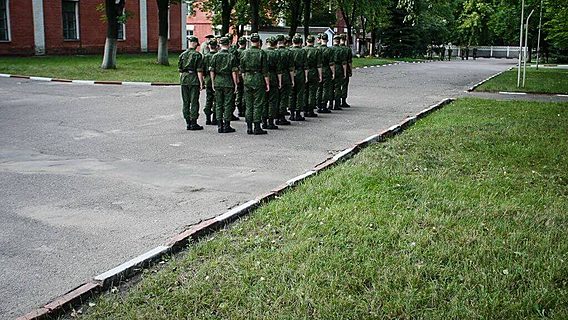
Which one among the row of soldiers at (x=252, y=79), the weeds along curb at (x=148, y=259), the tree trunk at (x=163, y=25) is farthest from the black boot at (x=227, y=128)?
the tree trunk at (x=163, y=25)

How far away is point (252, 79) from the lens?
40.5 ft

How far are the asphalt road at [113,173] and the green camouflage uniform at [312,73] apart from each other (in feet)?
1.67

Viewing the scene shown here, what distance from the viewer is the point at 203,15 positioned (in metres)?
62.5

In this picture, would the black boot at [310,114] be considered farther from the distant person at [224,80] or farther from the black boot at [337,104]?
the distant person at [224,80]

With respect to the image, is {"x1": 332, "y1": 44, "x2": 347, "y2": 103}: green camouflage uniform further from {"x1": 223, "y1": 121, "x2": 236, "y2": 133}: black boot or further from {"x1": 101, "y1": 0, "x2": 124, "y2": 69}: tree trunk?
{"x1": 101, "y1": 0, "x2": 124, "y2": 69}: tree trunk

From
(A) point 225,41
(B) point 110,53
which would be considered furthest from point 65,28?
(A) point 225,41

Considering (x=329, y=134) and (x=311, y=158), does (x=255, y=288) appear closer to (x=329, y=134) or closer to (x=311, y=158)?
(x=311, y=158)

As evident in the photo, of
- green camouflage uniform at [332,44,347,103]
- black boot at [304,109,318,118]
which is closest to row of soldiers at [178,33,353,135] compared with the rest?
black boot at [304,109,318,118]

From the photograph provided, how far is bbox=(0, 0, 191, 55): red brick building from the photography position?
35.4m

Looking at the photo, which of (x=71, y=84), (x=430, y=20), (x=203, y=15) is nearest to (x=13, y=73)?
(x=71, y=84)

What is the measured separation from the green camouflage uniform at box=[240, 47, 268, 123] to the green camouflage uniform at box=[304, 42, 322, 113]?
223cm

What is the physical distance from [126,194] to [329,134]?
565cm

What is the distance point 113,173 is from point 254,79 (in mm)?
4209

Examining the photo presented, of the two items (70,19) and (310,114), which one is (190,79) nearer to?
(310,114)
